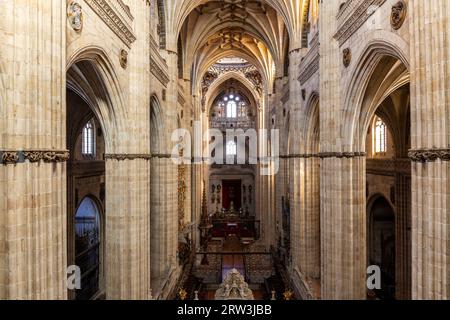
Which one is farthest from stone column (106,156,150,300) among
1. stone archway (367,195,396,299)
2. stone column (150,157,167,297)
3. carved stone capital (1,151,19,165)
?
stone archway (367,195,396,299)

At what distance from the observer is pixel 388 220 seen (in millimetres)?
20750

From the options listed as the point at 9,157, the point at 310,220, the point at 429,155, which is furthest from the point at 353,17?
the point at 310,220

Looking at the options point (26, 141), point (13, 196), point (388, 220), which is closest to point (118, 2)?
point (26, 141)

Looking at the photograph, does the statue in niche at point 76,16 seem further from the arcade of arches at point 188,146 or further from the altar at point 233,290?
the altar at point 233,290

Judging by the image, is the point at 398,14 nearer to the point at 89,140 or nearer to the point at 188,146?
the point at 89,140

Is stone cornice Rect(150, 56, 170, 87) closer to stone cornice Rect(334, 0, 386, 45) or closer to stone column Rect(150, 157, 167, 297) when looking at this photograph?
stone column Rect(150, 157, 167, 297)

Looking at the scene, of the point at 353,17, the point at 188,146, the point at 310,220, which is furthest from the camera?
the point at 188,146

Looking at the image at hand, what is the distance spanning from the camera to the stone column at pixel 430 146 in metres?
5.54

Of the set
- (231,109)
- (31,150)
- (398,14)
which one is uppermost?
(231,109)

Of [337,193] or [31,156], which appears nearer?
[31,156]

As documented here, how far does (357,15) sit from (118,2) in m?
6.68

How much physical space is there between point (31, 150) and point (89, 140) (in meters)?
14.2

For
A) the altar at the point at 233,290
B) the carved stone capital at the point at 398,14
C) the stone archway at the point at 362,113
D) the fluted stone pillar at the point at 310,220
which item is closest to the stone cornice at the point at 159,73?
the stone archway at the point at 362,113

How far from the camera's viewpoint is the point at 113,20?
382 inches
